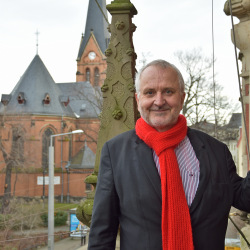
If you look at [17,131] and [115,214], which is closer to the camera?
[115,214]

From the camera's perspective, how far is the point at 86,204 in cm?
320

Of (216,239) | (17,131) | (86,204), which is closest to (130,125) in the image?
(86,204)

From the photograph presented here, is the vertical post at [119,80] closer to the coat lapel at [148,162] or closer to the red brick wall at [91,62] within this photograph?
the coat lapel at [148,162]

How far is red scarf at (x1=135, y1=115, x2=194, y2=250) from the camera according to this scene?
1.62 meters

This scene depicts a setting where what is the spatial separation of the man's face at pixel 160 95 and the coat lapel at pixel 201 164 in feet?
0.47

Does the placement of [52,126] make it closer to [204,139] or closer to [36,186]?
[36,186]

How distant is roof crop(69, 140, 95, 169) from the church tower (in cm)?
1370

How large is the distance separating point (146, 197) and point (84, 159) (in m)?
37.4

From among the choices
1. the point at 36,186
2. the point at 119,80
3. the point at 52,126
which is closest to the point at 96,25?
the point at 52,126

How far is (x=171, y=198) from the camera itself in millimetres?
1642

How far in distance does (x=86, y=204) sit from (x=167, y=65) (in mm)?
1768

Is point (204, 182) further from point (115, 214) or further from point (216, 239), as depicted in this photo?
point (115, 214)

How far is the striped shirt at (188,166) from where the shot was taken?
1738mm

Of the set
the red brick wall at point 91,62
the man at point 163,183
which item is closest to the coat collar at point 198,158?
the man at point 163,183
